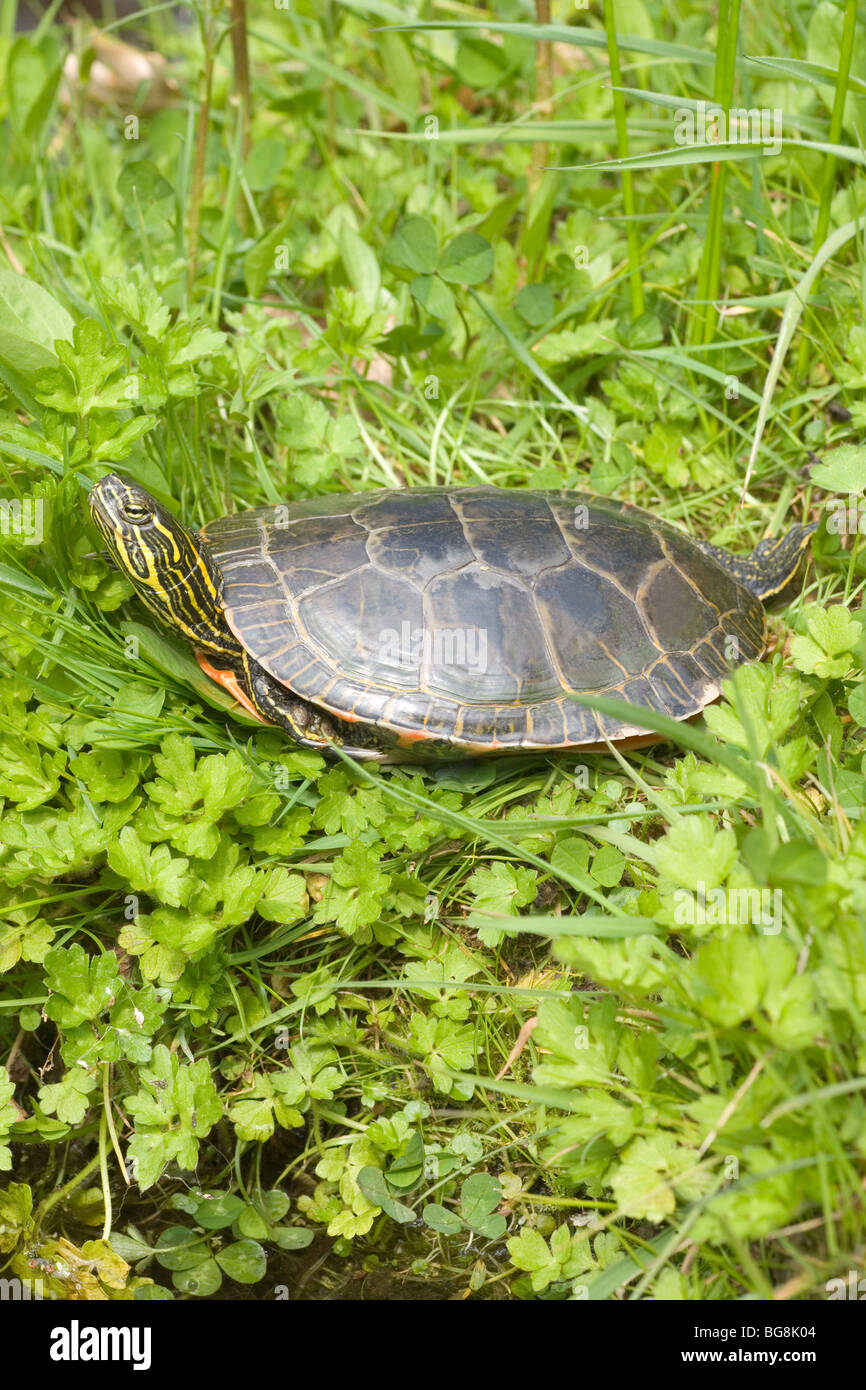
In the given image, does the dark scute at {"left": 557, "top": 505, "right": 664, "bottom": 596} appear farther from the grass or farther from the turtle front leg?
the turtle front leg

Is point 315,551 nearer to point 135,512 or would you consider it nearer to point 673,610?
point 135,512

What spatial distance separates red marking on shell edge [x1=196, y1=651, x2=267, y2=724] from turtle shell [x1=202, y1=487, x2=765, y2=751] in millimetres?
142

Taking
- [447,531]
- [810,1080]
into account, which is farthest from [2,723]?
[810,1080]

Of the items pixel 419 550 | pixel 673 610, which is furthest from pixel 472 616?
pixel 673 610

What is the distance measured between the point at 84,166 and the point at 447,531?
344 centimetres

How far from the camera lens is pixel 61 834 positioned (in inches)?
115

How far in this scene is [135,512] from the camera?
2986 millimetres

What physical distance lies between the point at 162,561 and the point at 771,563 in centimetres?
224

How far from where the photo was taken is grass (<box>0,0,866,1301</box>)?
7.33 ft

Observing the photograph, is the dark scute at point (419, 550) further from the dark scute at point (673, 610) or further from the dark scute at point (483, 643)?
the dark scute at point (673, 610)

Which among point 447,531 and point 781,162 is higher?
point 781,162

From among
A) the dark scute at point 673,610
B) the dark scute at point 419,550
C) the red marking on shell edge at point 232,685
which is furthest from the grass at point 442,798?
the dark scute at point 419,550

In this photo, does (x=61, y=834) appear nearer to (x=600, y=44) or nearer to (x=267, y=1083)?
(x=267, y=1083)

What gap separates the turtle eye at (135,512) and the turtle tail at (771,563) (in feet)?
6.71
